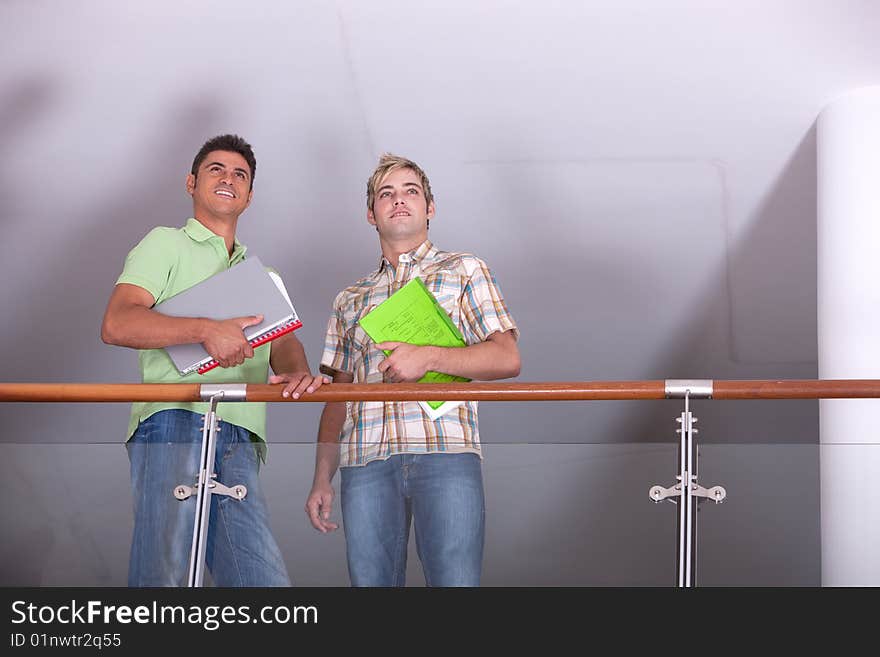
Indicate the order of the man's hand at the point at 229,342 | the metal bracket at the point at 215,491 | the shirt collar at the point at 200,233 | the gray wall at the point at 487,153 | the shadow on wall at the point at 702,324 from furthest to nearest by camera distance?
the shadow on wall at the point at 702,324
the gray wall at the point at 487,153
the shirt collar at the point at 200,233
the man's hand at the point at 229,342
the metal bracket at the point at 215,491

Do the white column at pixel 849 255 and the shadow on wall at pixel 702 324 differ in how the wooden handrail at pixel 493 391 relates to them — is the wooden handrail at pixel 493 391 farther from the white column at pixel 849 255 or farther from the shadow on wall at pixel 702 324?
the shadow on wall at pixel 702 324

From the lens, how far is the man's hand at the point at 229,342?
283 cm

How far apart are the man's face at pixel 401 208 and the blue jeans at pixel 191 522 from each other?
2.80 feet

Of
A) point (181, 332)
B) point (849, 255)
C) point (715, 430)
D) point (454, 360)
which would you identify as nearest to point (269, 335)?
point (181, 332)

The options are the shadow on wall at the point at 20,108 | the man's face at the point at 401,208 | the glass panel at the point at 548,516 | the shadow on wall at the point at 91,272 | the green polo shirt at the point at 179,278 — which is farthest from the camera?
the shadow on wall at the point at 91,272

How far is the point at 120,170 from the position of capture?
5156 mm

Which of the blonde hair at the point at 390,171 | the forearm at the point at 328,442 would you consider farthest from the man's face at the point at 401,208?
the forearm at the point at 328,442

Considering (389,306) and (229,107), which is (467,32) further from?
(389,306)

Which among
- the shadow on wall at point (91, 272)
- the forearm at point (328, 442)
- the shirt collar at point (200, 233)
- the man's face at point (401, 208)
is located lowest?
the forearm at point (328, 442)

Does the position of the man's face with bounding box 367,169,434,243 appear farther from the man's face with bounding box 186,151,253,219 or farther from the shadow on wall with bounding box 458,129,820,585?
the shadow on wall with bounding box 458,129,820,585

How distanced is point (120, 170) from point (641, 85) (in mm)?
2211

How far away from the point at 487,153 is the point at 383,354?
2.13m
